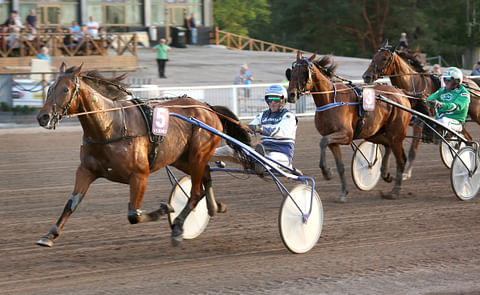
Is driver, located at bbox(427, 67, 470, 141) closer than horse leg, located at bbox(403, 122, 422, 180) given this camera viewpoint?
Yes

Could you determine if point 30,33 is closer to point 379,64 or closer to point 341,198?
point 379,64

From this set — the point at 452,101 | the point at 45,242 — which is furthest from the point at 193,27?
the point at 45,242

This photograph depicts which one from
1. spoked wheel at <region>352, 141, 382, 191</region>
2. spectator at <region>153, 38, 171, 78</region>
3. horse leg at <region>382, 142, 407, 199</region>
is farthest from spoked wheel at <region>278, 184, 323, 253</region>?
spectator at <region>153, 38, 171, 78</region>

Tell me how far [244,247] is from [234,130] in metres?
1.35

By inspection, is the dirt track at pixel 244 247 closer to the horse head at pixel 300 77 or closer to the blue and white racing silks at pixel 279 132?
the blue and white racing silks at pixel 279 132

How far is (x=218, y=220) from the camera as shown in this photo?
7.84m

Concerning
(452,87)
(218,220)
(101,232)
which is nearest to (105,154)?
(101,232)

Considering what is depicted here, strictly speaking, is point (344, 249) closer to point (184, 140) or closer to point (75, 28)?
point (184, 140)

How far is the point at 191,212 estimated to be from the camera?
7031 mm

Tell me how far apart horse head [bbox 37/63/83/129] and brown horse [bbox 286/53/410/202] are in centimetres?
318

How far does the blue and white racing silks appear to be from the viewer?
23.5 feet

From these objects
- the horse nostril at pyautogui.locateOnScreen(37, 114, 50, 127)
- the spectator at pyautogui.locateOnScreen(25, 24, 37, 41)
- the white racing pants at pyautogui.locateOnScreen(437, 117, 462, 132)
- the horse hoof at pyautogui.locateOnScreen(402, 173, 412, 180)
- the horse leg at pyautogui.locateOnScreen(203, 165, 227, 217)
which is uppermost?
the spectator at pyautogui.locateOnScreen(25, 24, 37, 41)

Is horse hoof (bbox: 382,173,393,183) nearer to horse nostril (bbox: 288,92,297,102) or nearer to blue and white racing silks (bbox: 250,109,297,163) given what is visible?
horse nostril (bbox: 288,92,297,102)

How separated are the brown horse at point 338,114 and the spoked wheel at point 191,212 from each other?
6.10 ft
